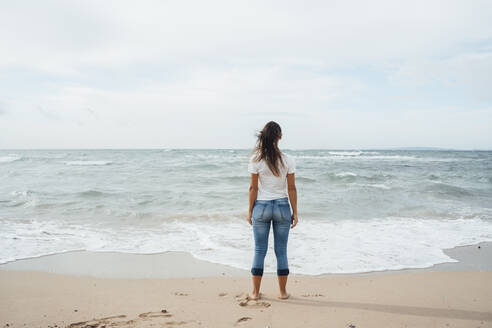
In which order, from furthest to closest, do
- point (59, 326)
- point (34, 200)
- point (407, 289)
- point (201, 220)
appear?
point (34, 200)
point (201, 220)
point (407, 289)
point (59, 326)

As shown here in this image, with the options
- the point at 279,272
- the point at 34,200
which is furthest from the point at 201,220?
the point at 34,200

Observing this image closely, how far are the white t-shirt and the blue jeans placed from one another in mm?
76

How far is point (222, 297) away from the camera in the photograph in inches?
157

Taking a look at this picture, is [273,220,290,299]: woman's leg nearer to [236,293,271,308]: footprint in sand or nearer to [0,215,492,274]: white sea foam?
[236,293,271,308]: footprint in sand

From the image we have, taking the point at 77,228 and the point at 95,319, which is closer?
the point at 95,319

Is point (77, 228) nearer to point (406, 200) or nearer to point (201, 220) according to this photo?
point (201, 220)

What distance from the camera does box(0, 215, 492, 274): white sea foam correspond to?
18.5ft

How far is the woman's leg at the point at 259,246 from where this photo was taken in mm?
3781

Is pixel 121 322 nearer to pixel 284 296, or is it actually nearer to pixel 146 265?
pixel 284 296

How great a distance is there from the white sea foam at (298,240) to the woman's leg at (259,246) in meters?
1.33

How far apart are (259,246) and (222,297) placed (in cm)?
80

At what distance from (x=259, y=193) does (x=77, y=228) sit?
19.4 feet

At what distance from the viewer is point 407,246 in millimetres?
6496

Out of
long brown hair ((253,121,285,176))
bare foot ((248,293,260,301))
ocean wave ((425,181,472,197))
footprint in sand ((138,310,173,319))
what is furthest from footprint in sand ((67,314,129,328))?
ocean wave ((425,181,472,197))
